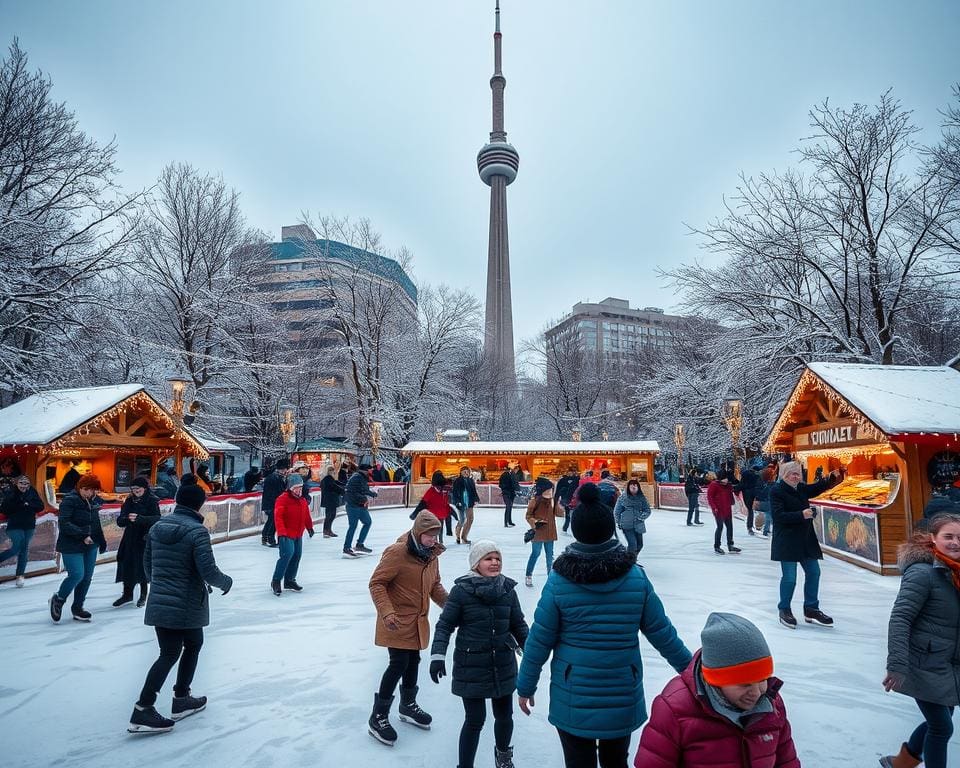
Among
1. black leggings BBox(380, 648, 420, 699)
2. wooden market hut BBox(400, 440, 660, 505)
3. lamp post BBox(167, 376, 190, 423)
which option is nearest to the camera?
black leggings BBox(380, 648, 420, 699)

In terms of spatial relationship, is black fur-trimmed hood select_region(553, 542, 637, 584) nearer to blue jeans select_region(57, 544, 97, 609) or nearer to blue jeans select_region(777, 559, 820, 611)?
blue jeans select_region(777, 559, 820, 611)

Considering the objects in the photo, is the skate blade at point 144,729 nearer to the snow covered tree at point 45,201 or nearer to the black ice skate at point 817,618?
the black ice skate at point 817,618

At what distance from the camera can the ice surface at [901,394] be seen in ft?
27.3

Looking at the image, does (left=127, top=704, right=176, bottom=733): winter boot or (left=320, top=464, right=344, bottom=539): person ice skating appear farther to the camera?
(left=320, top=464, right=344, bottom=539): person ice skating

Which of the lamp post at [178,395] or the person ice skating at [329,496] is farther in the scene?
the lamp post at [178,395]

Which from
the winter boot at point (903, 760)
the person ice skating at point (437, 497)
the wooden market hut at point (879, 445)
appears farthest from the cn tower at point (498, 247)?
the winter boot at point (903, 760)

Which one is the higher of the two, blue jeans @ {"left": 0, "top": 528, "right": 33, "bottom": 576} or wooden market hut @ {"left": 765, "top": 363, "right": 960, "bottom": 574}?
wooden market hut @ {"left": 765, "top": 363, "right": 960, "bottom": 574}

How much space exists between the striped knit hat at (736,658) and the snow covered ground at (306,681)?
84.6 inches

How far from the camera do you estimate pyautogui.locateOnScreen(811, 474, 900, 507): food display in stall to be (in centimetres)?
887

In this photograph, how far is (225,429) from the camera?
26.5 metres

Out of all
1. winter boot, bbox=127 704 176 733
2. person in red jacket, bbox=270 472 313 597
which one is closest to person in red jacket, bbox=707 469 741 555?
person in red jacket, bbox=270 472 313 597

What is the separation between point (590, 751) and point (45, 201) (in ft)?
52.9

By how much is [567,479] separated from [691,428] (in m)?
17.9

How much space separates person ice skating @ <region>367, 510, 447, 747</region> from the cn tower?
38.1m
